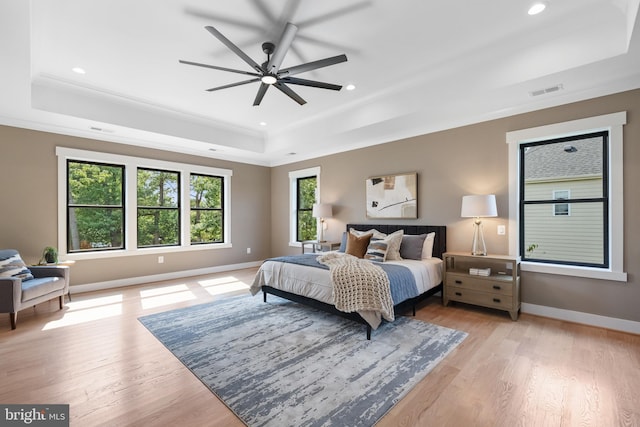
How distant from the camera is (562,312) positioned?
3.39 m

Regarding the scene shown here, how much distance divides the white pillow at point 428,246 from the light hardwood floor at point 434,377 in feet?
3.17

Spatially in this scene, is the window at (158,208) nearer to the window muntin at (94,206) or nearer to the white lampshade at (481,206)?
the window muntin at (94,206)

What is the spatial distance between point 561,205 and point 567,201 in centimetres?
8

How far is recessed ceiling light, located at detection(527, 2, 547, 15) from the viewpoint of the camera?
236 centimetres

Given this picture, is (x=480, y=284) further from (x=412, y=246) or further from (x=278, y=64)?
(x=278, y=64)

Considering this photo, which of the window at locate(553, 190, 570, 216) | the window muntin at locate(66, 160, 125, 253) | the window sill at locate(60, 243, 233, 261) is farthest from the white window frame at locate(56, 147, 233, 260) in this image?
the window at locate(553, 190, 570, 216)

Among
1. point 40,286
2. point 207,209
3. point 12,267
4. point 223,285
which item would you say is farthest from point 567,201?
point 12,267

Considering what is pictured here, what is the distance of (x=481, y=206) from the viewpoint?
141 inches

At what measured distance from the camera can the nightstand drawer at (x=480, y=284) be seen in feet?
11.3

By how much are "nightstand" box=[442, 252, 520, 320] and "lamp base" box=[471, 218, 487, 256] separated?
0.38ft

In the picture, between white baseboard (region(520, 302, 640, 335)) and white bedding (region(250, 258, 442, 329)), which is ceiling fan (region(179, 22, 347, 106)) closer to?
white bedding (region(250, 258, 442, 329))

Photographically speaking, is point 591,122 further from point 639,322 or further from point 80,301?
point 80,301

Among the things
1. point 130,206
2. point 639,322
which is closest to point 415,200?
point 639,322

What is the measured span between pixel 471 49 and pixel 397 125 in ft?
4.59
